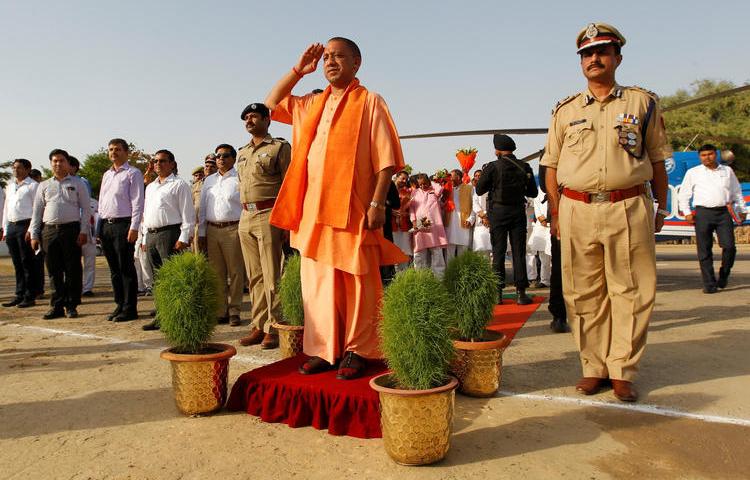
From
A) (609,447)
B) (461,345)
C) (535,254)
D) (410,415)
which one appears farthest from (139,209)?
(535,254)

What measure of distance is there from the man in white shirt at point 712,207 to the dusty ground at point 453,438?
11.3 feet

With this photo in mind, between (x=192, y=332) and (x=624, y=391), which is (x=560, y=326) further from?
(x=192, y=332)

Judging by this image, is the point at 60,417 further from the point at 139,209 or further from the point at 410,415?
the point at 139,209

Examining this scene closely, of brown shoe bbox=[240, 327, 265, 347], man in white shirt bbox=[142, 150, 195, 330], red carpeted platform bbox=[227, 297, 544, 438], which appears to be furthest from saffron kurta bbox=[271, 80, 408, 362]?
man in white shirt bbox=[142, 150, 195, 330]

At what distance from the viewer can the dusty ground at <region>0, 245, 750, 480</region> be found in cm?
260

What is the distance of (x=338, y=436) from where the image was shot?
301 cm

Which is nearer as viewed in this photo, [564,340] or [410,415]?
[410,415]

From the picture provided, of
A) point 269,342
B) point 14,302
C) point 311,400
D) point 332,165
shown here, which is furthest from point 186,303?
point 14,302

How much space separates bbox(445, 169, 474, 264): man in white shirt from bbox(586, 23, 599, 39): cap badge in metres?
7.12

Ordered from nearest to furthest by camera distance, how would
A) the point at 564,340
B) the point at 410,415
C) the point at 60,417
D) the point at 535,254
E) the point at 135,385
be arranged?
the point at 410,415, the point at 60,417, the point at 135,385, the point at 564,340, the point at 535,254

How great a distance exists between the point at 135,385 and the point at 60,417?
2.13ft

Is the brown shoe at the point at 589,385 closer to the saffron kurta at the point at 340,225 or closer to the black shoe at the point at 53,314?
the saffron kurta at the point at 340,225

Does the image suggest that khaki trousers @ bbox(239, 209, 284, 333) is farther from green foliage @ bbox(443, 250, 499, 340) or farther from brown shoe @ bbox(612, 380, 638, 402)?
brown shoe @ bbox(612, 380, 638, 402)

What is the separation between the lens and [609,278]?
11.9ft
